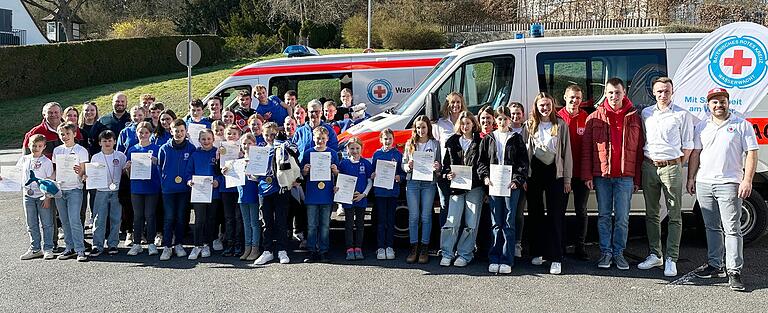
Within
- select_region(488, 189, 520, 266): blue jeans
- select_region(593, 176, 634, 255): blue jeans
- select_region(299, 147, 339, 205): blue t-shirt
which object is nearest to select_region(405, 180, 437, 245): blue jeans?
select_region(488, 189, 520, 266): blue jeans

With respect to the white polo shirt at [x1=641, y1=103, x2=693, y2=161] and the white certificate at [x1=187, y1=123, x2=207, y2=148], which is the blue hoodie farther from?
the white polo shirt at [x1=641, y1=103, x2=693, y2=161]

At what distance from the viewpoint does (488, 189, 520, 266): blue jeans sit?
7.06 m

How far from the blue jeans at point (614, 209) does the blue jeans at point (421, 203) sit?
1.68 metres

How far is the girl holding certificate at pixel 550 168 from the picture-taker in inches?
274

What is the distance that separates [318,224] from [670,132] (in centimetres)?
365

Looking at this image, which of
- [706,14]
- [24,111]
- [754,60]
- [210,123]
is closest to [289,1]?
[24,111]

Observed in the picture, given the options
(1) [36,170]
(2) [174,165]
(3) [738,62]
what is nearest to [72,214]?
(1) [36,170]

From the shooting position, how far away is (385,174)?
7.58 meters

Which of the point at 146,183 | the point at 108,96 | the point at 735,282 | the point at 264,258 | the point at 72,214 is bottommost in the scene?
the point at 735,282

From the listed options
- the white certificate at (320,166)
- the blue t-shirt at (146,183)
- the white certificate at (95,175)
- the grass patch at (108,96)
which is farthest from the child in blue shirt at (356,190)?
the grass patch at (108,96)

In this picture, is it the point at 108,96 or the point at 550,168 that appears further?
the point at 108,96

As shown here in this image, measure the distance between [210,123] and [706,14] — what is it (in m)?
22.3

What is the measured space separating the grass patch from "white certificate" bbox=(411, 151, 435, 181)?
16638 mm

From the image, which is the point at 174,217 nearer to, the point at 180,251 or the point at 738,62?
the point at 180,251
